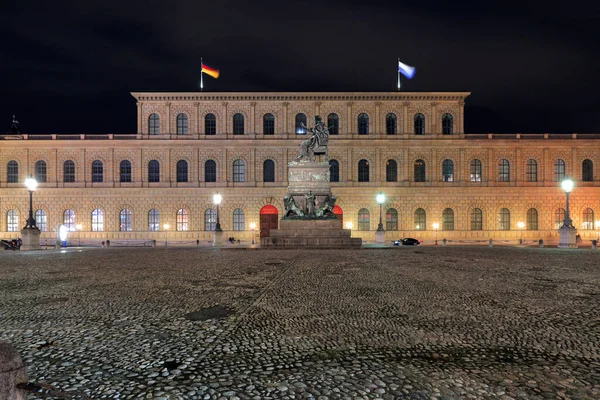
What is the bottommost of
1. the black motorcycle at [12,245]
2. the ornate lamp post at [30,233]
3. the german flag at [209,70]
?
the black motorcycle at [12,245]

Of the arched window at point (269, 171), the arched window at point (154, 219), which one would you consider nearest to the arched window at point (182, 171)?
the arched window at point (154, 219)

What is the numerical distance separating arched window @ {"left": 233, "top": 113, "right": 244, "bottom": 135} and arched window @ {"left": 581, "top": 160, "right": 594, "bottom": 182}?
133 ft

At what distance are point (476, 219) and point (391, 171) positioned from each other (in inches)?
444

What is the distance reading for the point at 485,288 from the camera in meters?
9.50

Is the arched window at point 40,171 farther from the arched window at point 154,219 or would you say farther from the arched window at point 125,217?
the arched window at point 154,219

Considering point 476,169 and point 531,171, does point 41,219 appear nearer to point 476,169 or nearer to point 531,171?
point 476,169

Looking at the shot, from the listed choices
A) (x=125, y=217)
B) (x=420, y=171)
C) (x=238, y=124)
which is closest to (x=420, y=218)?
(x=420, y=171)

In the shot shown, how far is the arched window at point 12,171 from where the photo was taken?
43.2 metres

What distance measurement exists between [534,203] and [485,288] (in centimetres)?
4017

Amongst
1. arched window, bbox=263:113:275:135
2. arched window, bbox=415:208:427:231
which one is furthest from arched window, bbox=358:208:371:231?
arched window, bbox=263:113:275:135

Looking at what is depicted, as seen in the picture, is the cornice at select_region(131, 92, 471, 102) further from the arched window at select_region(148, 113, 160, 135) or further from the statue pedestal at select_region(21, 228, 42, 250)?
the statue pedestal at select_region(21, 228, 42, 250)

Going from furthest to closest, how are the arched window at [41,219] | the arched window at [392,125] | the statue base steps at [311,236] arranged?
1. the arched window at [392,125]
2. the arched window at [41,219]
3. the statue base steps at [311,236]

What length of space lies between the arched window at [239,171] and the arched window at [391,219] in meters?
17.4

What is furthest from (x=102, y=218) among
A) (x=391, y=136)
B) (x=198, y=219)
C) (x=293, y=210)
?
(x=391, y=136)
